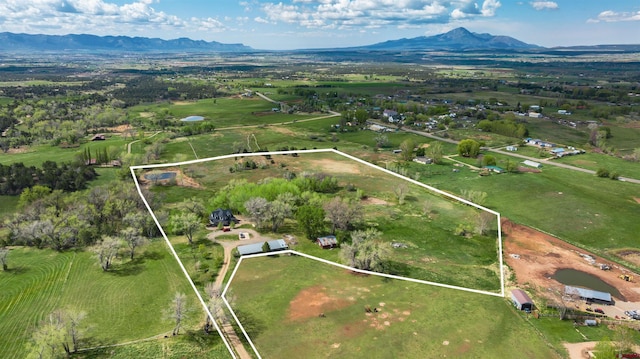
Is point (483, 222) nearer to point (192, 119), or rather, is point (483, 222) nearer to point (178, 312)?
point (178, 312)

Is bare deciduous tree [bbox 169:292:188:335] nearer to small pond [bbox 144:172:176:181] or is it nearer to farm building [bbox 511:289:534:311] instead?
small pond [bbox 144:172:176:181]

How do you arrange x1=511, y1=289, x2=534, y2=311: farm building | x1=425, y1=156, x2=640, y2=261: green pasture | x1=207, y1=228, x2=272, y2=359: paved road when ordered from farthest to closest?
x1=425, y1=156, x2=640, y2=261: green pasture → x1=511, y1=289, x2=534, y2=311: farm building → x1=207, y1=228, x2=272, y2=359: paved road

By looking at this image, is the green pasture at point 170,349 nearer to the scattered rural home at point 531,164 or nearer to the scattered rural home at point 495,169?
Answer: the scattered rural home at point 495,169

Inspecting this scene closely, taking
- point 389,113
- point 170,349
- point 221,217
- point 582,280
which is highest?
point 389,113

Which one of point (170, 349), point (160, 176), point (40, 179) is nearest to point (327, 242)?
point (170, 349)

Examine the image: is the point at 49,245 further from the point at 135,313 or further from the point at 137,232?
the point at 135,313

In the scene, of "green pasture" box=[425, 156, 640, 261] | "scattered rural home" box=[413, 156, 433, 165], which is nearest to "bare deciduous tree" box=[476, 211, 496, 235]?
"green pasture" box=[425, 156, 640, 261]

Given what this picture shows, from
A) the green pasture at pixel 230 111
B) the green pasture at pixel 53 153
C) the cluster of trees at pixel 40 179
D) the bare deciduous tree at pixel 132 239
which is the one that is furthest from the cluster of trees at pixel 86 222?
the green pasture at pixel 230 111
